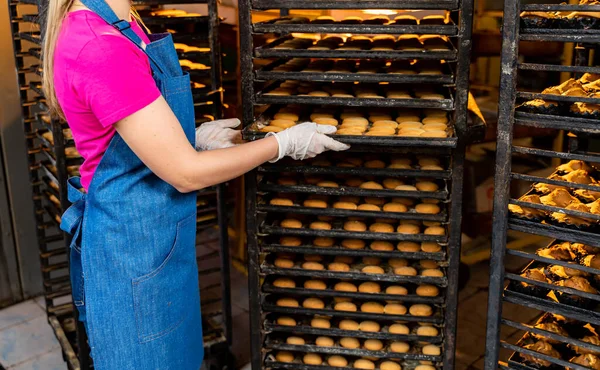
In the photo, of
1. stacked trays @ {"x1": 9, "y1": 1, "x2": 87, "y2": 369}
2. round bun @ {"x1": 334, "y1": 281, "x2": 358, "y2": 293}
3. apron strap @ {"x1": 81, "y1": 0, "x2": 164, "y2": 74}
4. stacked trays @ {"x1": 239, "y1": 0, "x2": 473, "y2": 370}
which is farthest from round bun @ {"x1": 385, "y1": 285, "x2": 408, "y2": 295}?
stacked trays @ {"x1": 9, "y1": 1, "x2": 87, "y2": 369}

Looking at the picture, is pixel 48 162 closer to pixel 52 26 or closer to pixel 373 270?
pixel 52 26

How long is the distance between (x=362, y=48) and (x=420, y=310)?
960mm

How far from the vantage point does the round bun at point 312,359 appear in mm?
2355

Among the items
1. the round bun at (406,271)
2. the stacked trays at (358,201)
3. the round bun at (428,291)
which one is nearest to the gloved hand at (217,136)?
the stacked trays at (358,201)

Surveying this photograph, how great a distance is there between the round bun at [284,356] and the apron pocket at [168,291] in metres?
0.51

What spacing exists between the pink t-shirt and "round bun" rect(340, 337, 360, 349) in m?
1.20

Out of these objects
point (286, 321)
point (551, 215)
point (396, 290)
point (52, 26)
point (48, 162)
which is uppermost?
point (52, 26)

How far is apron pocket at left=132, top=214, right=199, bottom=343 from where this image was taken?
6.12ft

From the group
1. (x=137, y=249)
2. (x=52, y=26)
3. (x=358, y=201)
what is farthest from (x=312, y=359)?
(x=52, y=26)

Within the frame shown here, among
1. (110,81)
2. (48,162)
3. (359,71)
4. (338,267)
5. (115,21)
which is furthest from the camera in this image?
(48,162)

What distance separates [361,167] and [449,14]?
2.60 ft

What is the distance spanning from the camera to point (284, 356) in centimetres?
239

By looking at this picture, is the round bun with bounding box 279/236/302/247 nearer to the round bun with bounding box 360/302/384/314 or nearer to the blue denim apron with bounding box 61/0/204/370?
the round bun with bounding box 360/302/384/314

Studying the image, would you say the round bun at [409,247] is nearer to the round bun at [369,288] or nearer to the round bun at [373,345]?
the round bun at [369,288]
